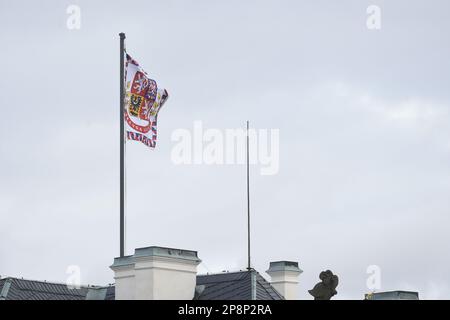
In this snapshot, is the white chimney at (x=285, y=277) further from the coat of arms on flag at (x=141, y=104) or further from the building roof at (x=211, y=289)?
the coat of arms on flag at (x=141, y=104)

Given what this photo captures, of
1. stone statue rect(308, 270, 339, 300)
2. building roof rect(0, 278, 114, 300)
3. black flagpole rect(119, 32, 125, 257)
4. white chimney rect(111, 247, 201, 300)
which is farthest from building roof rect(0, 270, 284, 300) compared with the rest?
stone statue rect(308, 270, 339, 300)

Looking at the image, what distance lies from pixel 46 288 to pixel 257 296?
1289 cm

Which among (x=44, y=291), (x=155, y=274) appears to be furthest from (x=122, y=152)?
(x=44, y=291)

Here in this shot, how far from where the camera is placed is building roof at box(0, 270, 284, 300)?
4197cm

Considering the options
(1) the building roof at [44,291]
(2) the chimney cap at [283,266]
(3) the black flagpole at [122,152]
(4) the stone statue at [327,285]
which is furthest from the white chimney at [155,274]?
(1) the building roof at [44,291]

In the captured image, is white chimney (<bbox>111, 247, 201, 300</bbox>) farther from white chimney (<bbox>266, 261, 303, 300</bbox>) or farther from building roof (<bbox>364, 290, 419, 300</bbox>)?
building roof (<bbox>364, 290, 419, 300</bbox>)

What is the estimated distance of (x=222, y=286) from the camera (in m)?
43.0

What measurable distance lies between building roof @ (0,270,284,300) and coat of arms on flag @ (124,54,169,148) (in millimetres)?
6407

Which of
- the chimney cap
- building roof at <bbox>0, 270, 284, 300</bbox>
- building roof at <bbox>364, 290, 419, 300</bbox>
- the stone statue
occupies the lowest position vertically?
the stone statue

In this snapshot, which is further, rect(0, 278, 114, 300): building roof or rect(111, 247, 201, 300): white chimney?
rect(0, 278, 114, 300): building roof

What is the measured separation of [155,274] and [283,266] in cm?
960

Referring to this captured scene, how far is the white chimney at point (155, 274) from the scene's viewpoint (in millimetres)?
35312
